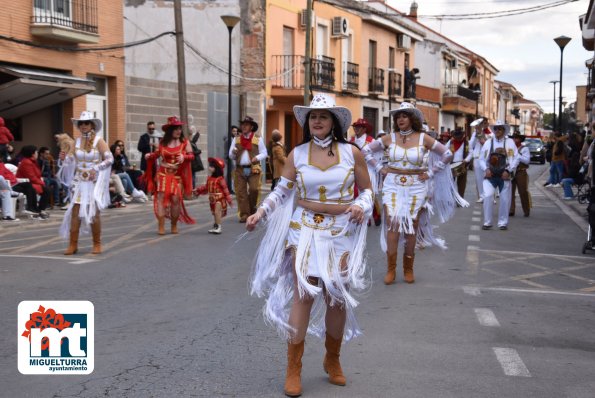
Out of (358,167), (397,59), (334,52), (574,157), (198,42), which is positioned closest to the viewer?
(358,167)

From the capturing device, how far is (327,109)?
5.25 m

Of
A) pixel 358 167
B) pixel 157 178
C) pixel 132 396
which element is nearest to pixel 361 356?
pixel 358 167

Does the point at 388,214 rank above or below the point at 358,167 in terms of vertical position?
below

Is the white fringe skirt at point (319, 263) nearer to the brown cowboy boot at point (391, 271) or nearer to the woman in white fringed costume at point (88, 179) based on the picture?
the brown cowboy boot at point (391, 271)

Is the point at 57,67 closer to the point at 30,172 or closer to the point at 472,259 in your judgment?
the point at 30,172

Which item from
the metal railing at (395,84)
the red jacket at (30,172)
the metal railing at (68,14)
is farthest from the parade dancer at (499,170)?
the metal railing at (395,84)

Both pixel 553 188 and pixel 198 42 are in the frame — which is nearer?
pixel 553 188

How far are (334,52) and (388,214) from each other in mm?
28889

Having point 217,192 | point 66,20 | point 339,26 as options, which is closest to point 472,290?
point 217,192

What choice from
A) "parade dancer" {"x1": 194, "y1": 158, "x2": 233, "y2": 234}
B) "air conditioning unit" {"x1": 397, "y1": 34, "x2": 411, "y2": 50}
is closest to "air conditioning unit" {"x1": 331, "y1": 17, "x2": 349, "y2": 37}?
"air conditioning unit" {"x1": 397, "y1": 34, "x2": 411, "y2": 50}

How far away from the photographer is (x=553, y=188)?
1130 inches

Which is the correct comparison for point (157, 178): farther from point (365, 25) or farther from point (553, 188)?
Answer: point (365, 25)

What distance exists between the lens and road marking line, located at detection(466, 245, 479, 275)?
998 cm

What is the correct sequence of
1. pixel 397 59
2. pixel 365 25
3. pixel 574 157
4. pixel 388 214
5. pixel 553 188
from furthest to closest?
pixel 397 59
pixel 365 25
pixel 553 188
pixel 574 157
pixel 388 214
